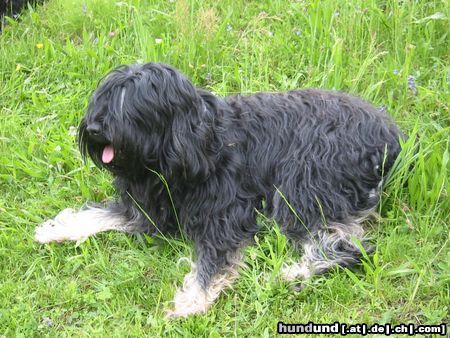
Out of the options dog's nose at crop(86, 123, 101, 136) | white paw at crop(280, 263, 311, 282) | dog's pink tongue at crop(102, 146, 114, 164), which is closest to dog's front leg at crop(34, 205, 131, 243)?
dog's pink tongue at crop(102, 146, 114, 164)

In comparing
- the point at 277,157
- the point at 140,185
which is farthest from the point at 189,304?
the point at 277,157

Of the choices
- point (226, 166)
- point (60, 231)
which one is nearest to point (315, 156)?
point (226, 166)

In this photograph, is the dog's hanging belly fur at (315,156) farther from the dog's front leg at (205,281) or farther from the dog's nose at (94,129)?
the dog's nose at (94,129)

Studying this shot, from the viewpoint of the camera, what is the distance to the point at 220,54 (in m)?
4.77

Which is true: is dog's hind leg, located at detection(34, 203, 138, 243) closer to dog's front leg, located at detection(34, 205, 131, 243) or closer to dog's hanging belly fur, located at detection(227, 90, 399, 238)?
dog's front leg, located at detection(34, 205, 131, 243)

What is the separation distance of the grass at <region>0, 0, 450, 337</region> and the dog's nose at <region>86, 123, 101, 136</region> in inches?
30.5

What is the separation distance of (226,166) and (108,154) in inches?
26.2

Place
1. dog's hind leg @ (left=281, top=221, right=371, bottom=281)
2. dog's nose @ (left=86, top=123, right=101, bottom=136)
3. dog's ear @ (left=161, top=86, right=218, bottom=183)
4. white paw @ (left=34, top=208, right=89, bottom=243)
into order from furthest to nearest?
white paw @ (left=34, top=208, right=89, bottom=243), dog's hind leg @ (left=281, top=221, right=371, bottom=281), dog's ear @ (left=161, top=86, right=218, bottom=183), dog's nose @ (left=86, top=123, right=101, bottom=136)

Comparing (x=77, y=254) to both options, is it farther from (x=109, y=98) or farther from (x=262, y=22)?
(x=262, y=22)

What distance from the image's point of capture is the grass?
3.14m

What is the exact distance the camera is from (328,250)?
3.34 m

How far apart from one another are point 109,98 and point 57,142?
1257 mm

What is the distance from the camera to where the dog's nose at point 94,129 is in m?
3.06

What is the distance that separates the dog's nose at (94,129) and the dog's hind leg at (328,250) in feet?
3.89
